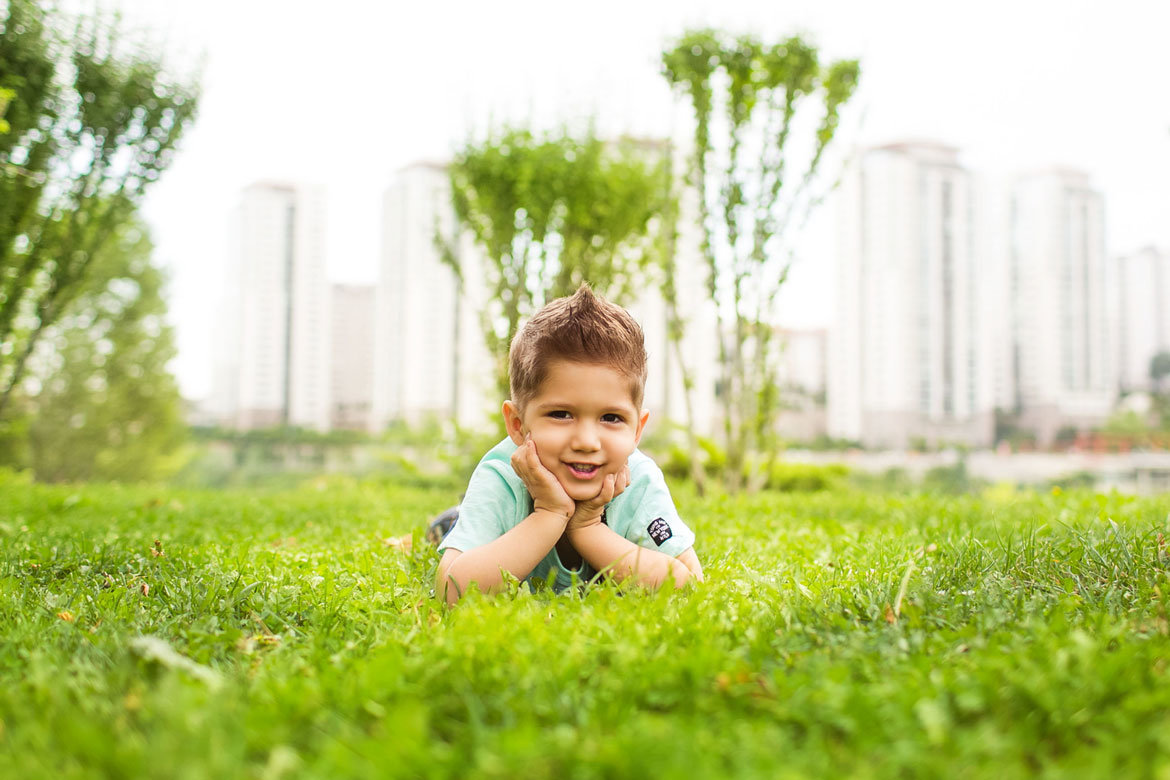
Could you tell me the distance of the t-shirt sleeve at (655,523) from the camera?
238 centimetres

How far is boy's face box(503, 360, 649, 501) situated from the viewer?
2195 millimetres

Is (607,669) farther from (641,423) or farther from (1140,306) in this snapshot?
(1140,306)

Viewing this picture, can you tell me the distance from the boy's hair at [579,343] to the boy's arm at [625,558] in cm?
42

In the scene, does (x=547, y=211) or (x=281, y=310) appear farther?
(x=281, y=310)

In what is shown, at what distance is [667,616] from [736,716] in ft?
1.77

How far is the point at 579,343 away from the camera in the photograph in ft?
7.30

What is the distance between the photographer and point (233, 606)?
205cm

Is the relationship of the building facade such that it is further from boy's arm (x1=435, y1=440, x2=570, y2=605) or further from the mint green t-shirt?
boy's arm (x1=435, y1=440, x2=570, y2=605)

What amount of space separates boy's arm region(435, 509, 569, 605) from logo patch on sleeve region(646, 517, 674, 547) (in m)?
0.32

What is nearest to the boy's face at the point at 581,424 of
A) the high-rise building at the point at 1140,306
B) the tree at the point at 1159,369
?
the tree at the point at 1159,369

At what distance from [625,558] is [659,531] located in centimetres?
18

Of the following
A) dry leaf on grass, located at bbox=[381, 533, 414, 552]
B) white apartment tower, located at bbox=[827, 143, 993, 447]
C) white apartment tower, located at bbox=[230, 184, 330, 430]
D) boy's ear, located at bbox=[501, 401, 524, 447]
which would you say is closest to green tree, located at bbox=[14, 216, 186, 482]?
white apartment tower, located at bbox=[230, 184, 330, 430]

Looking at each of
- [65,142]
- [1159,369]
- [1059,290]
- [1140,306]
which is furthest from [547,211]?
[1140,306]

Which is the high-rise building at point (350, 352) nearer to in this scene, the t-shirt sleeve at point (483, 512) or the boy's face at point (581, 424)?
A: the t-shirt sleeve at point (483, 512)
